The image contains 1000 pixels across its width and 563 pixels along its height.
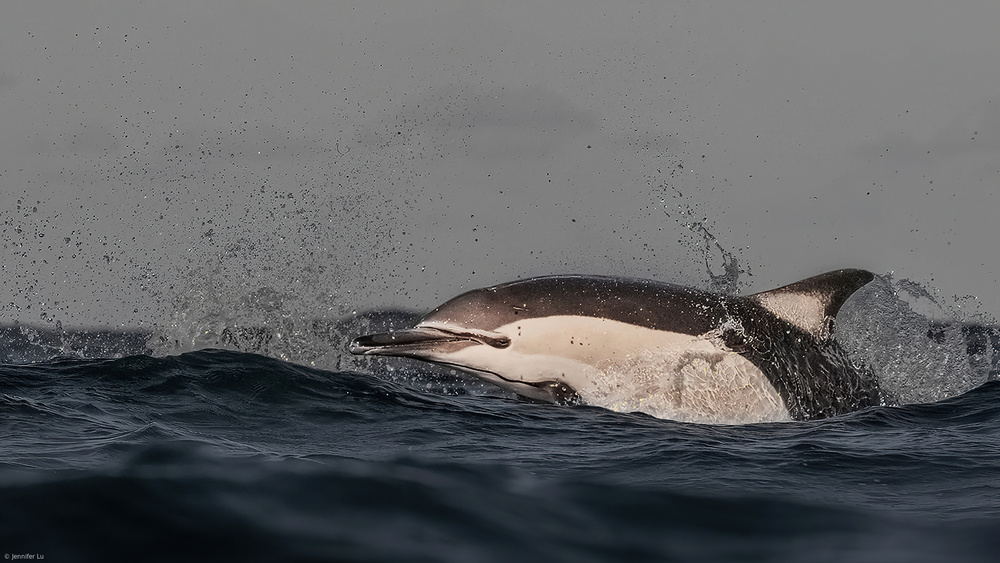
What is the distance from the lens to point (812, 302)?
29.1ft

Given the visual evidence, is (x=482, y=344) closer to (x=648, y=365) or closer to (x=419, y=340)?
(x=419, y=340)

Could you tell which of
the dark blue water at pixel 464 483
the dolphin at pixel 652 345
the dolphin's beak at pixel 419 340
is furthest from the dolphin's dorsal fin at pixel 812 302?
the dolphin's beak at pixel 419 340

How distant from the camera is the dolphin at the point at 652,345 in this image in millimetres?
8617

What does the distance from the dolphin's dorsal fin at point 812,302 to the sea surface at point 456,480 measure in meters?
0.51

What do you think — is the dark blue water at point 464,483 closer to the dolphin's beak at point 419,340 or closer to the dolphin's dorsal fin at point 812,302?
the dolphin's beak at point 419,340

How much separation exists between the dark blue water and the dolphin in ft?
1.27

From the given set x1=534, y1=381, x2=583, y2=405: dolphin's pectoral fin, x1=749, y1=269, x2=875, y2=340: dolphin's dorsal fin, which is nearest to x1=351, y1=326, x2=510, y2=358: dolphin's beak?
x1=534, y1=381, x2=583, y2=405: dolphin's pectoral fin

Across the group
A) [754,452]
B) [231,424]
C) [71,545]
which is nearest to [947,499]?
[754,452]

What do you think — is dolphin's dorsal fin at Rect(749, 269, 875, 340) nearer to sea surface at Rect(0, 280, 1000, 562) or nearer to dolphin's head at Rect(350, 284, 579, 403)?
sea surface at Rect(0, 280, 1000, 562)

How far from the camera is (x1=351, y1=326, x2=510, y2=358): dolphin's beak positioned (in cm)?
857

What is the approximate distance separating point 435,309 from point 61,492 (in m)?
4.94

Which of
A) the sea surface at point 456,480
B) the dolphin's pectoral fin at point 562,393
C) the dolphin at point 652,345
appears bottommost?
the sea surface at point 456,480

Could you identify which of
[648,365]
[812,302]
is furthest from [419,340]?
[812,302]

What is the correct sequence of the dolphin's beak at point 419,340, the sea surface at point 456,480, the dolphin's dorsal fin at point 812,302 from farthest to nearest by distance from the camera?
the dolphin's dorsal fin at point 812,302 < the dolphin's beak at point 419,340 < the sea surface at point 456,480
